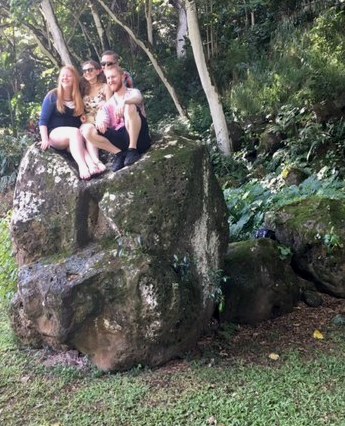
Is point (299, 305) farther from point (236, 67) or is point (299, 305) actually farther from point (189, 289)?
point (236, 67)

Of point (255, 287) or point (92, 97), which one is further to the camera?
point (92, 97)

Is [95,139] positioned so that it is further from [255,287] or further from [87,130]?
[255,287]

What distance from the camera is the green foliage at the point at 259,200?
605cm

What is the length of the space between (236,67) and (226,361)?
9559mm

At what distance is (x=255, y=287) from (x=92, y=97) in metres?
2.48

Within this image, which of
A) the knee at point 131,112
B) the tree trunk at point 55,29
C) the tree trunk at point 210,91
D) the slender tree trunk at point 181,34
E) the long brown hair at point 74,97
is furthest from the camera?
the slender tree trunk at point 181,34

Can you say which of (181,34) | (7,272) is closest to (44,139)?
(7,272)

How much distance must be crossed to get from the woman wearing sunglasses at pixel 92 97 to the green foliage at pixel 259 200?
2.20 metres

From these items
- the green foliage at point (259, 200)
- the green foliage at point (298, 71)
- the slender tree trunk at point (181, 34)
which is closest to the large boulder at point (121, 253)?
the green foliage at point (259, 200)

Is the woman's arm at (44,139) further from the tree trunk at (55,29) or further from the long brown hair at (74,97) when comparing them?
the tree trunk at (55,29)

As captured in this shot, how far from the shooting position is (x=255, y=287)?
15.7 ft

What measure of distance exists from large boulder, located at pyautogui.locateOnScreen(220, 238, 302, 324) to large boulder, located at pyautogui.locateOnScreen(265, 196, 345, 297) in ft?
1.24

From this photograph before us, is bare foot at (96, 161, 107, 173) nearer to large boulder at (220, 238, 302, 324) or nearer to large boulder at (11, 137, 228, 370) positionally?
large boulder at (11, 137, 228, 370)

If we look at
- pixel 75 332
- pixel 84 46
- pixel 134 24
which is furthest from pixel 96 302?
pixel 84 46
